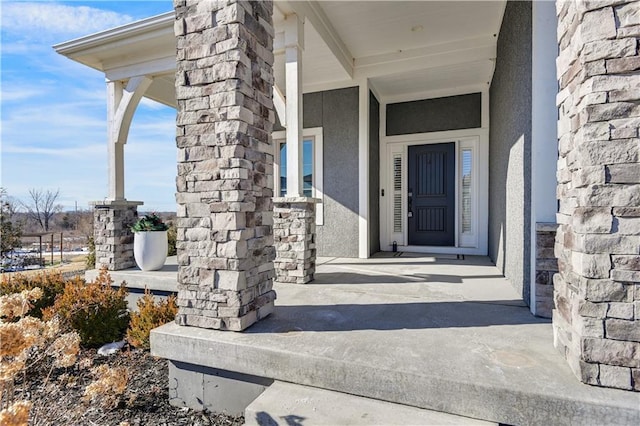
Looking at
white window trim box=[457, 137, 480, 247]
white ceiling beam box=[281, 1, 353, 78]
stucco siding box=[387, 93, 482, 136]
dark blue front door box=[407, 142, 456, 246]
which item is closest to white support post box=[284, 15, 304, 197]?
white ceiling beam box=[281, 1, 353, 78]

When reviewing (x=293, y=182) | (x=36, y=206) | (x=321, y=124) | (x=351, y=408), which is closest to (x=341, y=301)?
(x=351, y=408)

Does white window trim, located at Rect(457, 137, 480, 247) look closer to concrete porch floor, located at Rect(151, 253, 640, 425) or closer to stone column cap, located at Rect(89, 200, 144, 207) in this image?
concrete porch floor, located at Rect(151, 253, 640, 425)

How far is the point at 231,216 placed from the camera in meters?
1.91

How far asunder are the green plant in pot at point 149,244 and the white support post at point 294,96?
185 cm

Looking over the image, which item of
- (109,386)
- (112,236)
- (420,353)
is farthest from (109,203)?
(420,353)

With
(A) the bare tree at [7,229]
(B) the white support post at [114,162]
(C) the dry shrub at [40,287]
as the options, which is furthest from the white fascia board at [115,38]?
(A) the bare tree at [7,229]

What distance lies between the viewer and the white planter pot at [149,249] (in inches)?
150

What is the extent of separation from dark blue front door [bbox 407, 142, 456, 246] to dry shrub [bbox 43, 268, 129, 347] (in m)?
A: 4.44

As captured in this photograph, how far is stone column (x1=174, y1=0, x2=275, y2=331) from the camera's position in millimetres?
1915

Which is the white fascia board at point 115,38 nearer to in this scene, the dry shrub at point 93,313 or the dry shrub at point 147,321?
the dry shrub at point 93,313

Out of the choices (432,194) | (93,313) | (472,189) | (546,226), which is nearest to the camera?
(546,226)

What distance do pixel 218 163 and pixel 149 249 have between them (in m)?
2.49

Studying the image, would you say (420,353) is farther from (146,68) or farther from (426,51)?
(146,68)

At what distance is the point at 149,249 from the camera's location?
3824 millimetres
